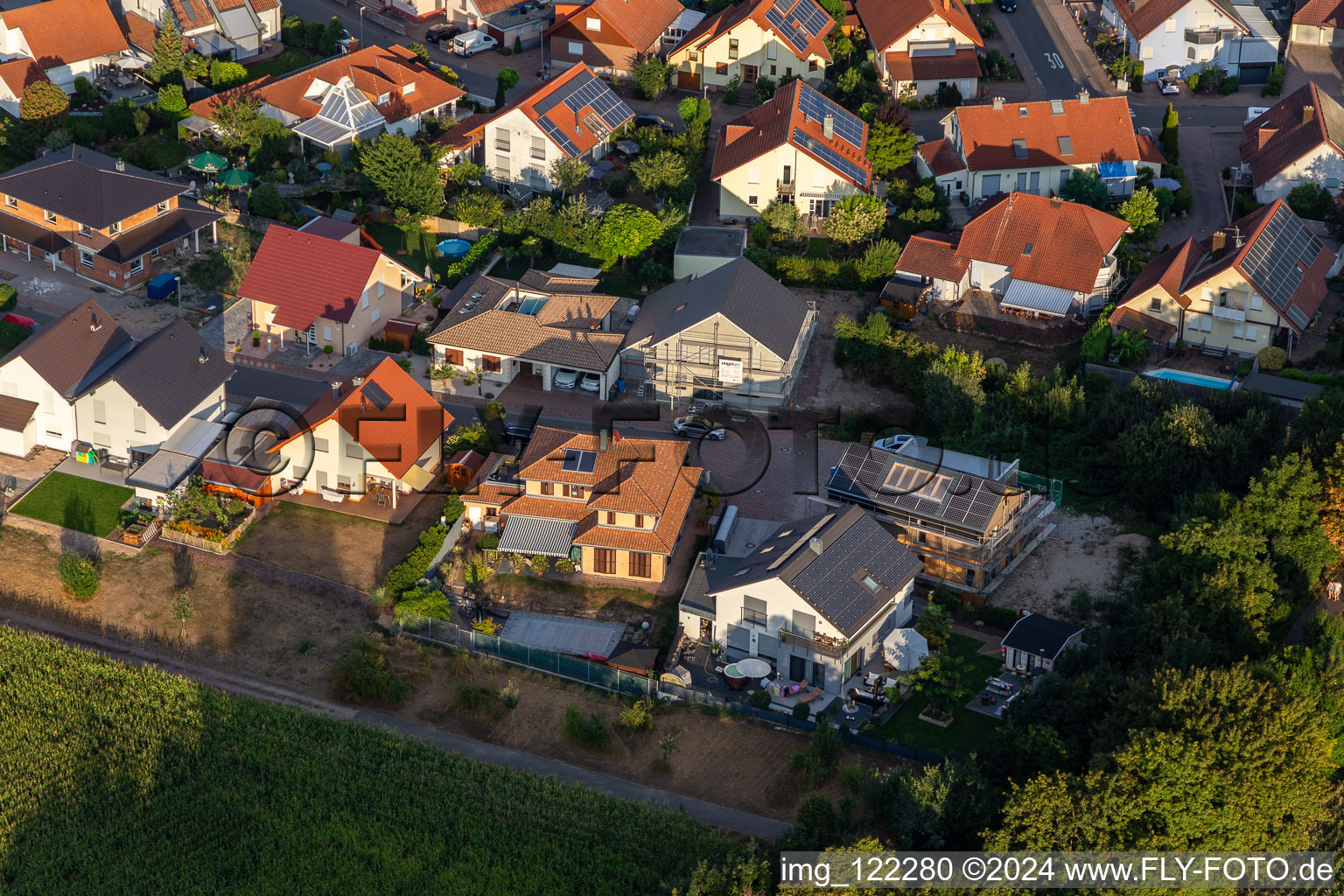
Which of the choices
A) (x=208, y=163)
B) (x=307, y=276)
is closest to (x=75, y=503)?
(x=307, y=276)

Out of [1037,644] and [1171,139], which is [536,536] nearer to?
[1037,644]

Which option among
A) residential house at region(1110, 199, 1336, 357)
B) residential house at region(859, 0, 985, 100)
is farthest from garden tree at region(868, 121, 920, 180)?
residential house at region(1110, 199, 1336, 357)

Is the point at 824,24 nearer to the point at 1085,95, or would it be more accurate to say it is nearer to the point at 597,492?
the point at 1085,95

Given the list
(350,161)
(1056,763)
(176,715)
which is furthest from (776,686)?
(350,161)

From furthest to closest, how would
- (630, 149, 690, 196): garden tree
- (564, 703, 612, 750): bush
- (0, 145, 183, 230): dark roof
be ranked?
(630, 149, 690, 196): garden tree < (0, 145, 183, 230): dark roof < (564, 703, 612, 750): bush

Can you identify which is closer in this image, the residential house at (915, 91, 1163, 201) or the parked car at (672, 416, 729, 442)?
the parked car at (672, 416, 729, 442)

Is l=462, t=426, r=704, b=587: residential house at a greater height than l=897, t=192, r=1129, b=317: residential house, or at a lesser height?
lesser

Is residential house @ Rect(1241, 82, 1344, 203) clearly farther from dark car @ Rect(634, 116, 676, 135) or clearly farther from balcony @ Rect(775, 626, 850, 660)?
balcony @ Rect(775, 626, 850, 660)
